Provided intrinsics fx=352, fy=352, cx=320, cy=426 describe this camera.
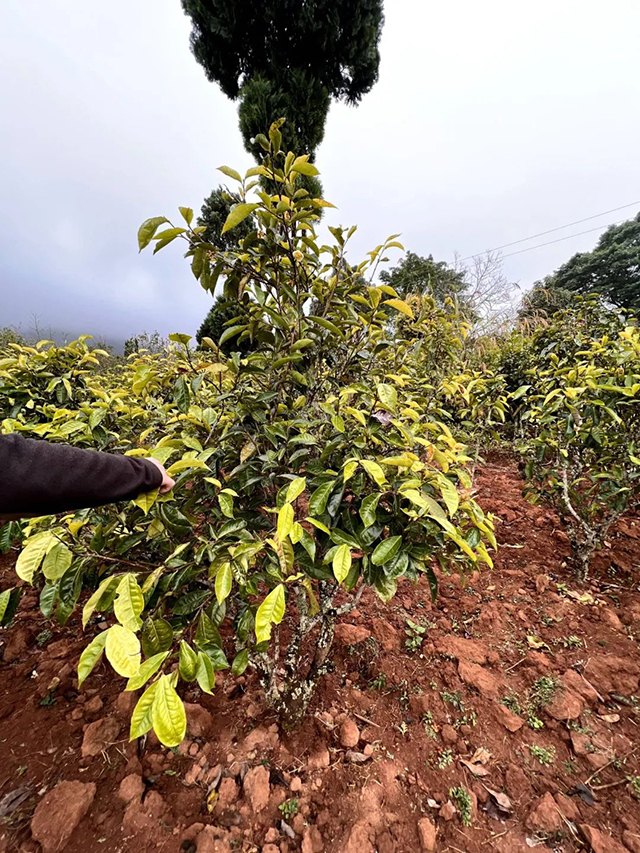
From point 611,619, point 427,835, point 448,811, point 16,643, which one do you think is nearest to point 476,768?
point 448,811

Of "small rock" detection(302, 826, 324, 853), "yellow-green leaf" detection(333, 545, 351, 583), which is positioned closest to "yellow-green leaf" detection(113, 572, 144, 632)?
"yellow-green leaf" detection(333, 545, 351, 583)

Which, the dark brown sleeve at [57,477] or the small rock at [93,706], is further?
the small rock at [93,706]

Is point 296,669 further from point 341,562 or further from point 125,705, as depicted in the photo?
point 341,562

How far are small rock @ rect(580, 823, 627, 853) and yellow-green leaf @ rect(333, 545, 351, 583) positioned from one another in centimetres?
120

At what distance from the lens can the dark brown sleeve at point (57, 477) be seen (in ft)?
2.37

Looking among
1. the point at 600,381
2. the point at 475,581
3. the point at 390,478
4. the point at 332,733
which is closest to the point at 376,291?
the point at 390,478

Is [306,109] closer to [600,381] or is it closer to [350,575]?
[600,381]

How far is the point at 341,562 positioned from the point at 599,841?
1243mm

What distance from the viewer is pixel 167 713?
644 mm

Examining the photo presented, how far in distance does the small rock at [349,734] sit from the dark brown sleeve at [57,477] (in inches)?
49.8

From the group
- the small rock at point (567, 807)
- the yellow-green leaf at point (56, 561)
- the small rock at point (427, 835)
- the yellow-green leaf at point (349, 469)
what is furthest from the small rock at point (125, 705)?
the small rock at point (567, 807)

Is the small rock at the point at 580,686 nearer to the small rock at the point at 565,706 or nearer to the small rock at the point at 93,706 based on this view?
the small rock at the point at 565,706

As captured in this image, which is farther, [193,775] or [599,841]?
[193,775]

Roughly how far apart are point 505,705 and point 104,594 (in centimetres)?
165
